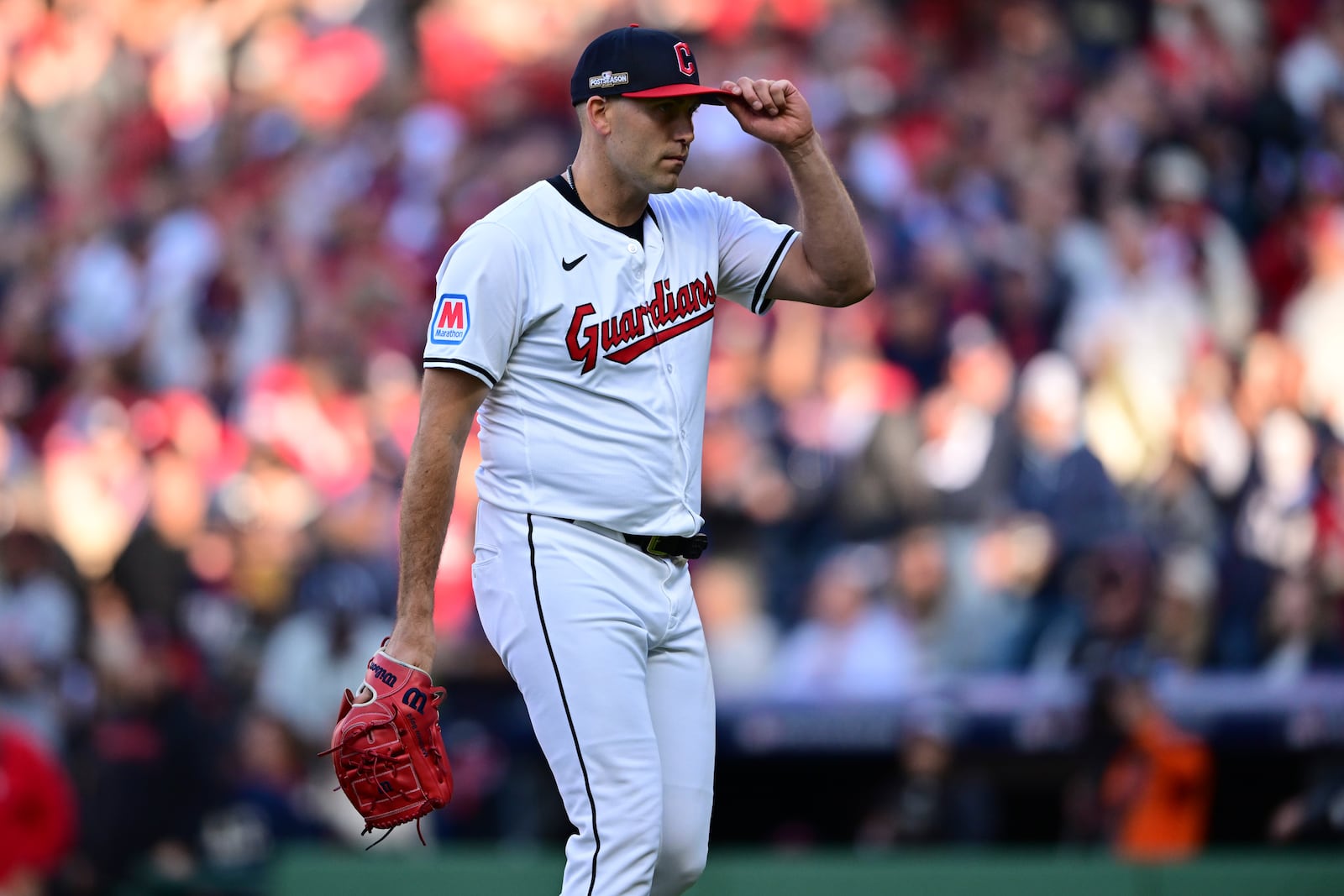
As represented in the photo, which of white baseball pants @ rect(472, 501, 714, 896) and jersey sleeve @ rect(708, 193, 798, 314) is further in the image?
jersey sleeve @ rect(708, 193, 798, 314)

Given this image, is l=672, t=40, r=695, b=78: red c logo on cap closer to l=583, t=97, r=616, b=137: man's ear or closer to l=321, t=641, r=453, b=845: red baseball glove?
l=583, t=97, r=616, b=137: man's ear

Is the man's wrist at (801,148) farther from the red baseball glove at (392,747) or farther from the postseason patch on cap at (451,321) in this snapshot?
the red baseball glove at (392,747)

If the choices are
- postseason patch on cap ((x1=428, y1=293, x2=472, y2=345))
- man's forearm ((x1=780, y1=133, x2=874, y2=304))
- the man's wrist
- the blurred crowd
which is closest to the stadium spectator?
the blurred crowd

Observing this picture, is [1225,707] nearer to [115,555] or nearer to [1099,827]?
[1099,827]

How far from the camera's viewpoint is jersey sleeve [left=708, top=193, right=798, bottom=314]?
4.16m

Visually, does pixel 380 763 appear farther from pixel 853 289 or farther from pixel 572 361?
pixel 853 289

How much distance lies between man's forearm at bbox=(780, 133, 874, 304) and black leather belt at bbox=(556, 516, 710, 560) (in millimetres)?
679

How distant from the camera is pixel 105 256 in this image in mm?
11867

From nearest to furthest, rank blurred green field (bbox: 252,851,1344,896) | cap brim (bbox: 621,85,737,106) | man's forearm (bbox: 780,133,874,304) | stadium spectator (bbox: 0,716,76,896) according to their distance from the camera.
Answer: cap brim (bbox: 621,85,737,106) < man's forearm (bbox: 780,133,874,304) < blurred green field (bbox: 252,851,1344,896) < stadium spectator (bbox: 0,716,76,896)

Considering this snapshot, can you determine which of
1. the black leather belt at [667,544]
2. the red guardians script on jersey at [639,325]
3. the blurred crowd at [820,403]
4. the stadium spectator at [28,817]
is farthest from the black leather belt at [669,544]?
the stadium spectator at [28,817]

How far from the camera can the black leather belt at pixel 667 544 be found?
12.5 ft

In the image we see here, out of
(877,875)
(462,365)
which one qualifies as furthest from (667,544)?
(877,875)

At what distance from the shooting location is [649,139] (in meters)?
3.76

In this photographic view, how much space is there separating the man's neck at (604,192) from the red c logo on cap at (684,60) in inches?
10.4
